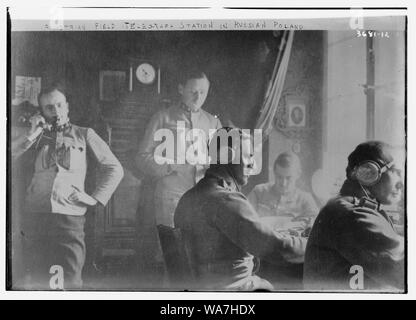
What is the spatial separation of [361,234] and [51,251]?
1.38 m

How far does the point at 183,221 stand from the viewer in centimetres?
185

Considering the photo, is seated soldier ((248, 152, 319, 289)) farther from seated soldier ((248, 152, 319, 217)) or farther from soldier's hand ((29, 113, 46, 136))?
soldier's hand ((29, 113, 46, 136))

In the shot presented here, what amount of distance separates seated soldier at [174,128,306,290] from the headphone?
37 cm

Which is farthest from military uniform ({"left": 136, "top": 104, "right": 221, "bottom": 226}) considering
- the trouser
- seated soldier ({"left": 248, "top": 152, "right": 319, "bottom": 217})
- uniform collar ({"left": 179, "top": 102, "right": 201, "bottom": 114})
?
the trouser

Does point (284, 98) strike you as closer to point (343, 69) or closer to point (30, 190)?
point (343, 69)

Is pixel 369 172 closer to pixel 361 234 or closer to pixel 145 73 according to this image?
pixel 361 234

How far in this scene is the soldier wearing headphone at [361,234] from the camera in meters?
1.84

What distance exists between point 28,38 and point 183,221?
1.08 metres

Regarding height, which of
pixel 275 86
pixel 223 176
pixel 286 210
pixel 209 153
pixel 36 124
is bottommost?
pixel 286 210

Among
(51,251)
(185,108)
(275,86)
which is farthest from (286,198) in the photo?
(51,251)

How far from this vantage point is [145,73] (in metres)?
1.86

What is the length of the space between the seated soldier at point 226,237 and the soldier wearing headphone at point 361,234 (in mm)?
113

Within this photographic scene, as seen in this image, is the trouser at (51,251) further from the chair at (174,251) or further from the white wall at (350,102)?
the white wall at (350,102)
